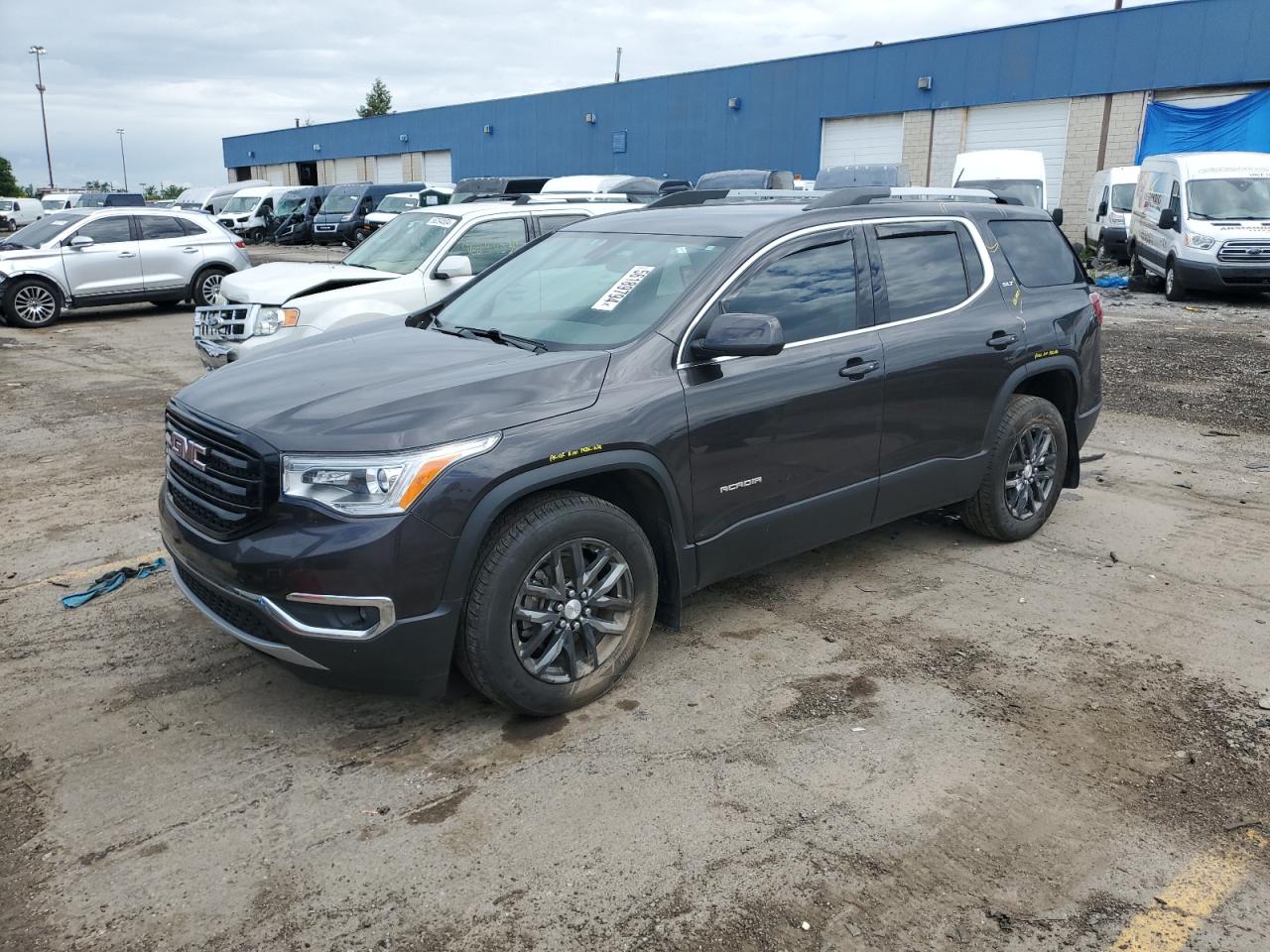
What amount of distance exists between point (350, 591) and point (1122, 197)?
2332 cm

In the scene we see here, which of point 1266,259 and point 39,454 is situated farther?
point 1266,259

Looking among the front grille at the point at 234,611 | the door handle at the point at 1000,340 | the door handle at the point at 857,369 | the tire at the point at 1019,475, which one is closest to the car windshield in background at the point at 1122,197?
the tire at the point at 1019,475

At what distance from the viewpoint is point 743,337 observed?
3.92 meters

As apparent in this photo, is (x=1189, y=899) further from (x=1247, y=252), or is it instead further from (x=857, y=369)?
(x=1247, y=252)

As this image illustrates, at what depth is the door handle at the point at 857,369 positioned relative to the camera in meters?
4.54

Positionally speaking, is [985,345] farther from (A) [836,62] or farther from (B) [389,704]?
(A) [836,62]

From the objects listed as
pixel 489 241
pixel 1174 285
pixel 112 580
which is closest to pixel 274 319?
pixel 489 241

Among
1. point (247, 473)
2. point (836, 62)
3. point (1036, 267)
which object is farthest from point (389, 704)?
point (836, 62)

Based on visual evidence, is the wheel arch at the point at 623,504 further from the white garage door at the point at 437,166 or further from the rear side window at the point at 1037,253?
the white garage door at the point at 437,166

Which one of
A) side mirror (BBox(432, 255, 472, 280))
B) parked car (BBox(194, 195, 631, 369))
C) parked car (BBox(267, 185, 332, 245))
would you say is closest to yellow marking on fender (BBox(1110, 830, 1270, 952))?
parked car (BBox(194, 195, 631, 369))

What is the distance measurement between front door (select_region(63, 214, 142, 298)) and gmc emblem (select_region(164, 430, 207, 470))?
43.8 feet

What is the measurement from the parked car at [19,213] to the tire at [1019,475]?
145 feet

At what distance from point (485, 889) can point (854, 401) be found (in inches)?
104

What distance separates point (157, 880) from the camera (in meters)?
2.95
